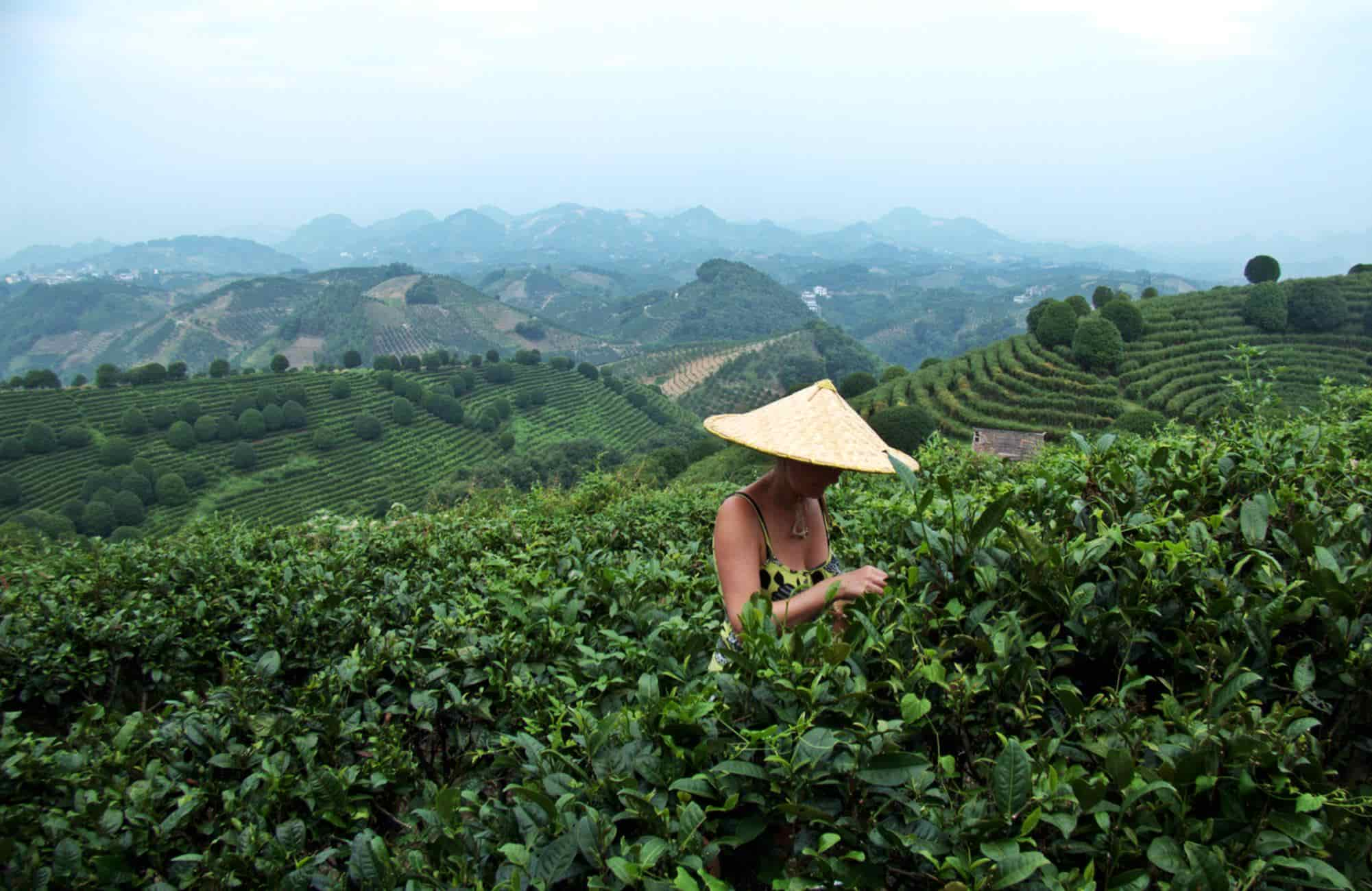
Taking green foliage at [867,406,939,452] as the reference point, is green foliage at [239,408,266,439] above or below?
below

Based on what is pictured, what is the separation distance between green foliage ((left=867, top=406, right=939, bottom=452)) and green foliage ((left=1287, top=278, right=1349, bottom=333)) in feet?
74.0

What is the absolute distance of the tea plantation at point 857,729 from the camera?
128 centimetres

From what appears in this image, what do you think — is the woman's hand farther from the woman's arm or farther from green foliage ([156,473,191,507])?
green foliage ([156,473,191,507])

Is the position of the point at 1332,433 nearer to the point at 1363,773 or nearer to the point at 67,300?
the point at 1363,773

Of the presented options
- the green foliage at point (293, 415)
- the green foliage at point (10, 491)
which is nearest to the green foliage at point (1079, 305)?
the green foliage at point (293, 415)

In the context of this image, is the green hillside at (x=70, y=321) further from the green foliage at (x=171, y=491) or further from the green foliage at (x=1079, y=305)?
the green foliage at (x=1079, y=305)

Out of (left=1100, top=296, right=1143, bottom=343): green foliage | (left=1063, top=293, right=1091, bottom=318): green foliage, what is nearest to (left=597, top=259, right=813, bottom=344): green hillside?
(left=1063, top=293, right=1091, bottom=318): green foliage

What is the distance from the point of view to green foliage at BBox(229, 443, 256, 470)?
4506 centimetres

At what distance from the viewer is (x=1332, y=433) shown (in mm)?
2857

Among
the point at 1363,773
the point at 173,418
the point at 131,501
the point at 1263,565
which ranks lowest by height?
the point at 131,501

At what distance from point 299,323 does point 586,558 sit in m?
127

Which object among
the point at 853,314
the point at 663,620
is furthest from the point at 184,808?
the point at 853,314

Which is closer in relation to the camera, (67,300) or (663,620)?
(663,620)

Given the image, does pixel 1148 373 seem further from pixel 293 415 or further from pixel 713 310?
pixel 713 310
